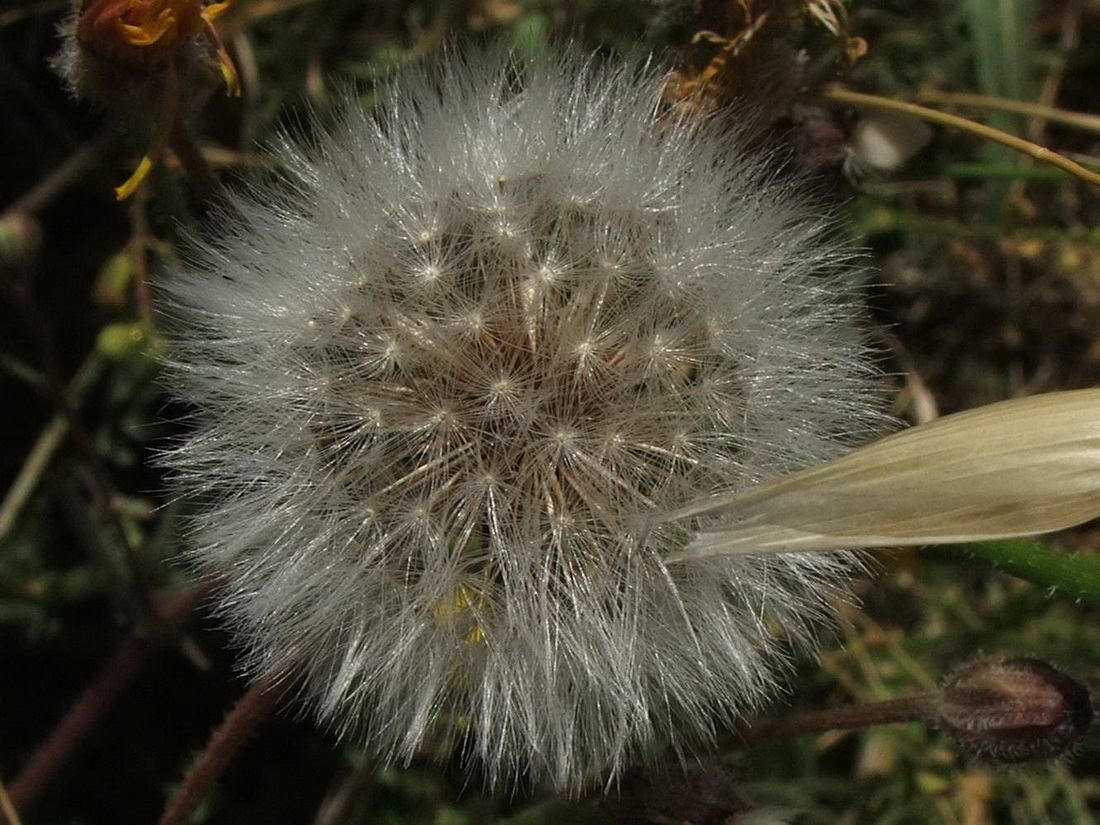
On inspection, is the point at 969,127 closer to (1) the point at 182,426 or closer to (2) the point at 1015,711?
(2) the point at 1015,711

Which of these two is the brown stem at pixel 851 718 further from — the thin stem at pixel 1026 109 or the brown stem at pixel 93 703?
the thin stem at pixel 1026 109

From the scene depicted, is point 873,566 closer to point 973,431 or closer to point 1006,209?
point 973,431

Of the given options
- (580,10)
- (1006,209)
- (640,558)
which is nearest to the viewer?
(640,558)

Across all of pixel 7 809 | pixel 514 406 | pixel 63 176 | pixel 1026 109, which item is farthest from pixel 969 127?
pixel 7 809

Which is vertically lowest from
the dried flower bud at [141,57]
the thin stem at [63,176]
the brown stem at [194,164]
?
the thin stem at [63,176]

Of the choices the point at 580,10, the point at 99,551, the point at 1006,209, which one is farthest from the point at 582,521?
the point at 1006,209

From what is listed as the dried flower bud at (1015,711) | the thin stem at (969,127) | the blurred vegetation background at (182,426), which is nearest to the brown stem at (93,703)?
the blurred vegetation background at (182,426)
